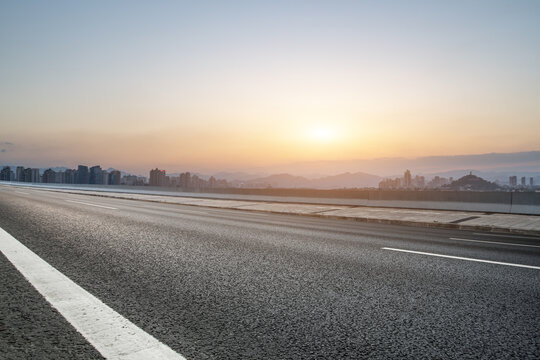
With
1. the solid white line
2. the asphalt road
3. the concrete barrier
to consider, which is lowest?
the asphalt road

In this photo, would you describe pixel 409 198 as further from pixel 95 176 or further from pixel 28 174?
pixel 28 174

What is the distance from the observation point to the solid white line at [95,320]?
2.56m

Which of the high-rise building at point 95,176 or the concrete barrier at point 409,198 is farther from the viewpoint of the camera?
the high-rise building at point 95,176

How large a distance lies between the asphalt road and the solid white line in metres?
0.09

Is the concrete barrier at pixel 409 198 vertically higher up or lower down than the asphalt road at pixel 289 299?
higher up

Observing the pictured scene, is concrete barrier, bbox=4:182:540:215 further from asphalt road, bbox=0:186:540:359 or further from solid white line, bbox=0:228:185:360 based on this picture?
solid white line, bbox=0:228:185:360

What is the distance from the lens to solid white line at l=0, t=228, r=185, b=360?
101 inches

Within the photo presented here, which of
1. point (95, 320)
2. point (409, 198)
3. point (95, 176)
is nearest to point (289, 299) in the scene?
point (95, 320)

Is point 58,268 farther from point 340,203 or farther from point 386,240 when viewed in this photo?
point 340,203

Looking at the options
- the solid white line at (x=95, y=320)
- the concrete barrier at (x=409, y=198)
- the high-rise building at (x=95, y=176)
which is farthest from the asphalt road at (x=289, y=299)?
the high-rise building at (x=95, y=176)

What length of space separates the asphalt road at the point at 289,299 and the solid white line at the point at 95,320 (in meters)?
0.09

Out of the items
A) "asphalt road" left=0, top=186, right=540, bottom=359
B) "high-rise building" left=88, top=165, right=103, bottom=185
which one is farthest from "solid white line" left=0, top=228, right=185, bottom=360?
"high-rise building" left=88, top=165, right=103, bottom=185

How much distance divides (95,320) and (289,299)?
6.15 feet

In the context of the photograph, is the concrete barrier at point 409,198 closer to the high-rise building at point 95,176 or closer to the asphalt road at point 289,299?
the asphalt road at point 289,299
